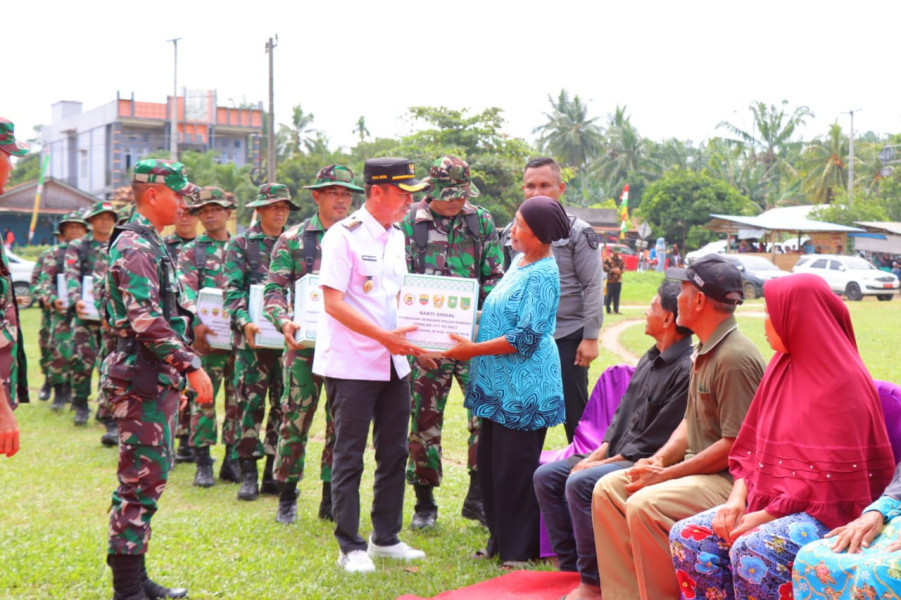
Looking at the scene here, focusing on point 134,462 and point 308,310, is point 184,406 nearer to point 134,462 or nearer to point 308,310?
point 308,310

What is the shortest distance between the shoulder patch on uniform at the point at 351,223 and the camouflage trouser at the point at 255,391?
2.20 metres

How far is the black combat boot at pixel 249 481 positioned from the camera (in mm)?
6715

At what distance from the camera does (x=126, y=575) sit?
172 inches

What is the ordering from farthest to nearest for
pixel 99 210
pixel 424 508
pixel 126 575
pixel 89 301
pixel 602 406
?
pixel 89 301, pixel 99 210, pixel 424 508, pixel 602 406, pixel 126 575

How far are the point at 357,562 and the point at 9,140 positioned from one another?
2736 millimetres

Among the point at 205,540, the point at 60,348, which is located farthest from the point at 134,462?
the point at 60,348

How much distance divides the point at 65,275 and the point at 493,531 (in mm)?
6875

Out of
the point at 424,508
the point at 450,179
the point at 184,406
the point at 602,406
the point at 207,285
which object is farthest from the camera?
the point at 184,406

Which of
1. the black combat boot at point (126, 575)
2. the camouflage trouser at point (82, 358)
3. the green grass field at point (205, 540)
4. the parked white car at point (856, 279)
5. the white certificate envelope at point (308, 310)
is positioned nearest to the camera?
the black combat boot at point (126, 575)

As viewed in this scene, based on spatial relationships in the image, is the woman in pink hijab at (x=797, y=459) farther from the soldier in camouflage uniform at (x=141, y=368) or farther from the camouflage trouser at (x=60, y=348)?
the camouflage trouser at (x=60, y=348)

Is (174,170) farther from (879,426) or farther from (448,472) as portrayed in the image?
(448,472)

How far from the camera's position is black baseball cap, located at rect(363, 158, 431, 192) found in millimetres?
4930

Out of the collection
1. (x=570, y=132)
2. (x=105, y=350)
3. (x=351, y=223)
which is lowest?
(x=105, y=350)

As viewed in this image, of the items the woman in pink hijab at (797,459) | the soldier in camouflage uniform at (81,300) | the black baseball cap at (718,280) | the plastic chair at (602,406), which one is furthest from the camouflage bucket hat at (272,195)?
the woman in pink hijab at (797,459)
